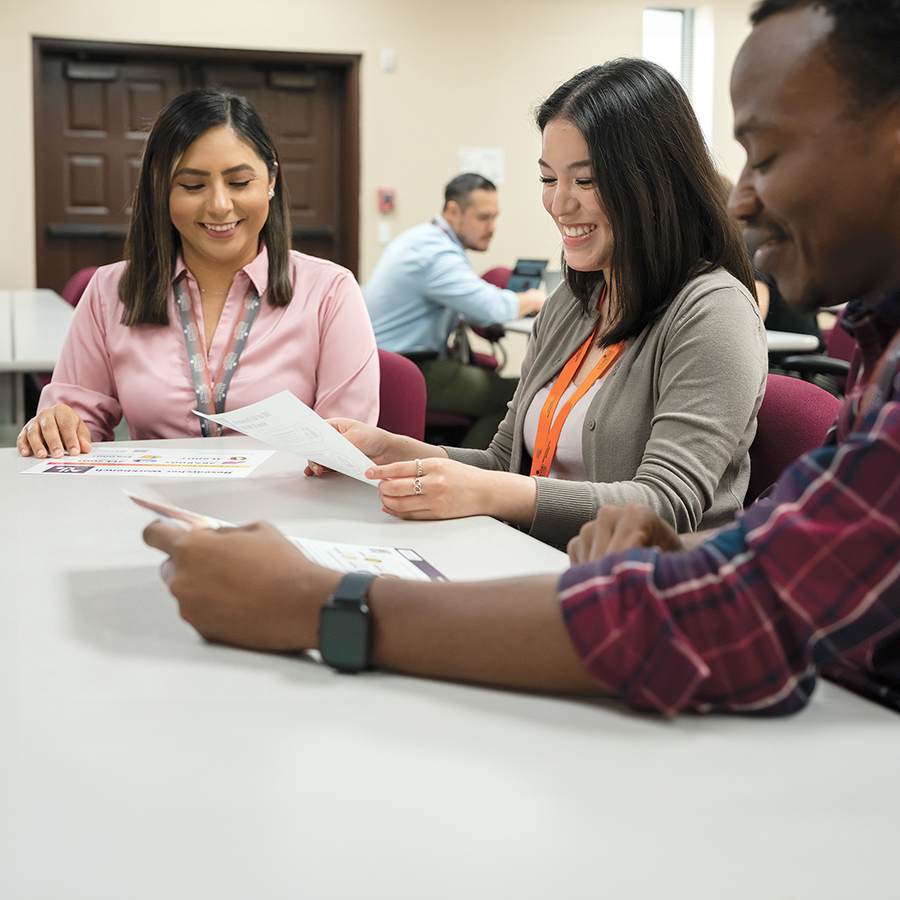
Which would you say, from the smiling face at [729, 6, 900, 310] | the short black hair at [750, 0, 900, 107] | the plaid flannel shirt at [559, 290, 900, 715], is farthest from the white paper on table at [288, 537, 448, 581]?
the short black hair at [750, 0, 900, 107]

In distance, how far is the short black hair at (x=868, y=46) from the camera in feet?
2.30

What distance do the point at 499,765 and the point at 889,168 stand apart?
20.5 inches

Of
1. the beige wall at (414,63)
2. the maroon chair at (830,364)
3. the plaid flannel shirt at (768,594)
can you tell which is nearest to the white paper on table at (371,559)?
the plaid flannel shirt at (768,594)

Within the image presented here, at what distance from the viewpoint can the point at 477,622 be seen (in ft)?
2.59

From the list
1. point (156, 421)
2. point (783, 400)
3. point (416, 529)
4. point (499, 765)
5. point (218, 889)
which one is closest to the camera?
point (218, 889)

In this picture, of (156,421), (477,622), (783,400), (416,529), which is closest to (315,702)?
(477,622)

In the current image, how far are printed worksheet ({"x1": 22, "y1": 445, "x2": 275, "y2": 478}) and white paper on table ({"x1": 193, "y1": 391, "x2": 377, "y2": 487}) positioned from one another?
8.4 inches

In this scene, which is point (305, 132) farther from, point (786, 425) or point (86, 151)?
point (786, 425)

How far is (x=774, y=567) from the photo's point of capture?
68 cm

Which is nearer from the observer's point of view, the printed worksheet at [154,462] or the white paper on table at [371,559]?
the white paper on table at [371,559]

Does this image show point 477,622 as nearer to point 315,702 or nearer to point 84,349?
point 315,702

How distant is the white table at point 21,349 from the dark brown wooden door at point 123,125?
2.42 meters

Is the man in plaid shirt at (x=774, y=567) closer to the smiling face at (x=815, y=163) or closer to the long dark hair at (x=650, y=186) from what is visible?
the smiling face at (x=815, y=163)

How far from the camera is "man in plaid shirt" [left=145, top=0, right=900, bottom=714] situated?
664mm
